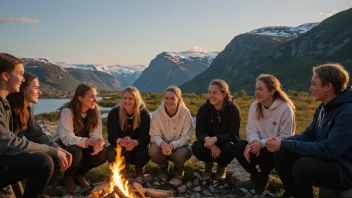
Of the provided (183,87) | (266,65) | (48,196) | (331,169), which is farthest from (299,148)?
(183,87)

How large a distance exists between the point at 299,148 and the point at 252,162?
1396 mm

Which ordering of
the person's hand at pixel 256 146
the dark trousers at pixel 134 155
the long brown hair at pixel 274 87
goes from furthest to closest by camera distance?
the dark trousers at pixel 134 155, the long brown hair at pixel 274 87, the person's hand at pixel 256 146

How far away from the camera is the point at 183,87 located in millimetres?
184000

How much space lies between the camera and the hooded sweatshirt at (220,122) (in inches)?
279

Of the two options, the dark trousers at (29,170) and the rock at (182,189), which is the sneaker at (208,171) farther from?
the dark trousers at (29,170)

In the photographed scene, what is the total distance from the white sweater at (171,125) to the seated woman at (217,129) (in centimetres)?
30

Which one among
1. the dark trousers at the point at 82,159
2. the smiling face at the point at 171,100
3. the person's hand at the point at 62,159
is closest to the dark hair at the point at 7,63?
the person's hand at the point at 62,159

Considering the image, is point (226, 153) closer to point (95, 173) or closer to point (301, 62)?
point (95, 173)

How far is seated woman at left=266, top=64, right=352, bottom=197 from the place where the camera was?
4605 mm

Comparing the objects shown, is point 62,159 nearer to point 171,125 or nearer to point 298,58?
point 171,125

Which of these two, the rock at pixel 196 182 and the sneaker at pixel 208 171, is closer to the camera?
the rock at pixel 196 182

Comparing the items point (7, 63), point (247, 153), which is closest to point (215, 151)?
point (247, 153)

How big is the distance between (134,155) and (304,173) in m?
3.71

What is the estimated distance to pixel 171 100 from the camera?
725 cm
